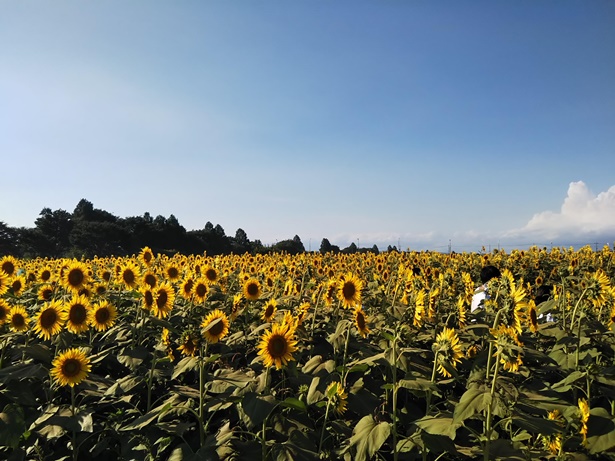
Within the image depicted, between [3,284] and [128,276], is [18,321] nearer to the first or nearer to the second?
[3,284]

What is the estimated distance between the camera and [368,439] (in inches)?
102

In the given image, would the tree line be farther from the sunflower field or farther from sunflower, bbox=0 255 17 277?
the sunflower field

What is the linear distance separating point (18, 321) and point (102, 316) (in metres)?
0.86

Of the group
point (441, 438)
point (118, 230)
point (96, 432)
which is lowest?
point (96, 432)

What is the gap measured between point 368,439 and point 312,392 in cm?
64

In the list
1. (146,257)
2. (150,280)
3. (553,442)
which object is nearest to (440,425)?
(553,442)

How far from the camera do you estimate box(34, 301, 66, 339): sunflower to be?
4.41 m

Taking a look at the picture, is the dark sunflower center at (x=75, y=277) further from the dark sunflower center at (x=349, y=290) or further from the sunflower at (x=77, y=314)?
the dark sunflower center at (x=349, y=290)

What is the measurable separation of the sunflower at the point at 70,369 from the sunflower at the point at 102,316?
987mm

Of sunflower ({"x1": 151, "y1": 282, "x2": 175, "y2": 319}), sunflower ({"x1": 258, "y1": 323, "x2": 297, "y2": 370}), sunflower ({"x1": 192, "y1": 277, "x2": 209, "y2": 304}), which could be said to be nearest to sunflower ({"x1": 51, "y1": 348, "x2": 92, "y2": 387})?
sunflower ({"x1": 151, "y1": 282, "x2": 175, "y2": 319})

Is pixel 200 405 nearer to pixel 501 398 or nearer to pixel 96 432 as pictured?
pixel 96 432

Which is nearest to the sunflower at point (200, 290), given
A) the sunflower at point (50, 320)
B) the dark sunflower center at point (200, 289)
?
the dark sunflower center at point (200, 289)

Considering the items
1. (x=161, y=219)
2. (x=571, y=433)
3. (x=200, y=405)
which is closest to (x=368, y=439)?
(x=200, y=405)

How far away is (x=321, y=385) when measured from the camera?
3.22 metres
